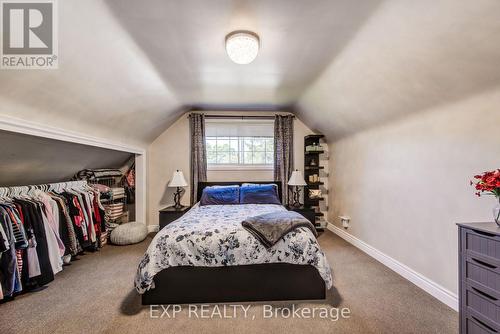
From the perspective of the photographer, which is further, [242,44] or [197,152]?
[197,152]

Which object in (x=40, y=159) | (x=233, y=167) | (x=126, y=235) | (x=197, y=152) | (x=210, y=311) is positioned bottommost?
(x=210, y=311)

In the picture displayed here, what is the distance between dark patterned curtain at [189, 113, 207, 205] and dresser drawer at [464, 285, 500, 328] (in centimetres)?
362

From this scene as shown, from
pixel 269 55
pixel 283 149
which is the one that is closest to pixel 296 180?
pixel 283 149

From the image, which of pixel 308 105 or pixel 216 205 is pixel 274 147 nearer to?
pixel 308 105

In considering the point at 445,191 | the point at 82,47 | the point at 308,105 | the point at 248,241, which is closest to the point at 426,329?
the point at 445,191

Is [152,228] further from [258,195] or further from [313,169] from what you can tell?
[313,169]

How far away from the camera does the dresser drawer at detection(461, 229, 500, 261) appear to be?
129cm

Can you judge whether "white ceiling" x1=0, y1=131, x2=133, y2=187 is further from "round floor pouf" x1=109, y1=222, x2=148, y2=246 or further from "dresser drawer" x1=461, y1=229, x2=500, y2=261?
"dresser drawer" x1=461, y1=229, x2=500, y2=261

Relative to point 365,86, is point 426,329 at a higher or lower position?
lower

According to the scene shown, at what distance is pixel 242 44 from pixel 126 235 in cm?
328

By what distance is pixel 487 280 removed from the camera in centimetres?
134

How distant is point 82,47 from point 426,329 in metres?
3.36

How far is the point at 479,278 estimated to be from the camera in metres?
1.38

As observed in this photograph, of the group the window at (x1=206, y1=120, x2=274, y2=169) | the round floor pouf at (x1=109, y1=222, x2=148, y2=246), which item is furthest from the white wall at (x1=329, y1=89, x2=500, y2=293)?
the round floor pouf at (x1=109, y1=222, x2=148, y2=246)
